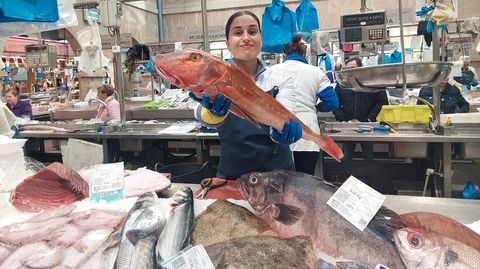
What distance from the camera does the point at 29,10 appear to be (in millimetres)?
1885

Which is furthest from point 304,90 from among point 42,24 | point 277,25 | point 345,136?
point 42,24

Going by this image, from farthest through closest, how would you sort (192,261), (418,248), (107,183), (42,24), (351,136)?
(351,136) < (42,24) < (107,183) < (418,248) < (192,261)

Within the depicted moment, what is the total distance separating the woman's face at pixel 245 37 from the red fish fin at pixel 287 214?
37.7 inches

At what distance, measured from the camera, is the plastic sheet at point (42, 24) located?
212cm

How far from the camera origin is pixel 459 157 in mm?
3389

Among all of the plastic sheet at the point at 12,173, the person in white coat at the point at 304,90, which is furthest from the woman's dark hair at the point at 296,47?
the plastic sheet at the point at 12,173

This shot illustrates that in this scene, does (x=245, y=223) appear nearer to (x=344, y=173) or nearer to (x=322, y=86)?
(x=322, y=86)

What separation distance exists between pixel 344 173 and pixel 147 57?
3.46 metres

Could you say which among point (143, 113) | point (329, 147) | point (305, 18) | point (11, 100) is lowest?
point (329, 147)

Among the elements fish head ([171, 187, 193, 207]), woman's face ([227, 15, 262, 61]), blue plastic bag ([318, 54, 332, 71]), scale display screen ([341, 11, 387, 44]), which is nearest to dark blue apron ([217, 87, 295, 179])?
woman's face ([227, 15, 262, 61])

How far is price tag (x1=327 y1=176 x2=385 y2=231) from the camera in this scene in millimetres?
1173

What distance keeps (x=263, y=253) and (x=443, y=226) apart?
55 cm

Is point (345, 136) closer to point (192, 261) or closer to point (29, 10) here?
point (29, 10)

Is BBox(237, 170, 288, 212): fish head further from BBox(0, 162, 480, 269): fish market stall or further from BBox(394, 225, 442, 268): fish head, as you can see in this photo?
BBox(394, 225, 442, 268): fish head
